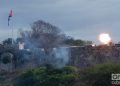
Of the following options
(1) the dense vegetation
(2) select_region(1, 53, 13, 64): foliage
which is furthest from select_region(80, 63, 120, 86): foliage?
(2) select_region(1, 53, 13, 64): foliage

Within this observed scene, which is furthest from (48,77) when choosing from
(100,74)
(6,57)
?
(6,57)

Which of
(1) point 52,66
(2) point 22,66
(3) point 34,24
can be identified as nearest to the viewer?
(1) point 52,66

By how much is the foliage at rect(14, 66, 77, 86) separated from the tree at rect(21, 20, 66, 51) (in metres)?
18.6

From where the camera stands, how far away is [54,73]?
56.3m

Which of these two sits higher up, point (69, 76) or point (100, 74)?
point (100, 74)

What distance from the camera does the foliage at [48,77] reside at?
53469mm

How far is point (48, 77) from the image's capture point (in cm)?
5481

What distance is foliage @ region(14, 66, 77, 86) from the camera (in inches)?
2105

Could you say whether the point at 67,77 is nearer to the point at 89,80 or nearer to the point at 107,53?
the point at 89,80

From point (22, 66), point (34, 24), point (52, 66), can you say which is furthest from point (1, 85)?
point (34, 24)

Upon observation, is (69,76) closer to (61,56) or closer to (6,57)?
(61,56)

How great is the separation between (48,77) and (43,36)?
31871mm

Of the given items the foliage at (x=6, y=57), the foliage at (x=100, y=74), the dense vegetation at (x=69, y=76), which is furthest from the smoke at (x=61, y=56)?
the foliage at (x=100, y=74)

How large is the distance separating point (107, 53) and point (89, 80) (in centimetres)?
1680
